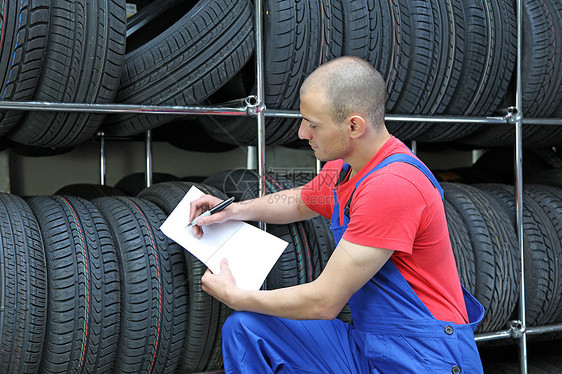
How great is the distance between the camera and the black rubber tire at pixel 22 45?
1.57 metres

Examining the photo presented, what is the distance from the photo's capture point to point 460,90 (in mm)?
2250

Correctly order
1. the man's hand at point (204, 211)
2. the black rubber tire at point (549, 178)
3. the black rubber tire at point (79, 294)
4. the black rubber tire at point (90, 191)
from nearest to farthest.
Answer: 1. the black rubber tire at point (79, 294)
2. the man's hand at point (204, 211)
3. the black rubber tire at point (90, 191)
4. the black rubber tire at point (549, 178)

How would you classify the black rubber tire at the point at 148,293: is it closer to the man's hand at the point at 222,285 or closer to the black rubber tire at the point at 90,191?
the man's hand at the point at 222,285

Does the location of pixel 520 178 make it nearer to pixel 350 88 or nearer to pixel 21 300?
pixel 350 88

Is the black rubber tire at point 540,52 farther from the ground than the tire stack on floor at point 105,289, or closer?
farther from the ground

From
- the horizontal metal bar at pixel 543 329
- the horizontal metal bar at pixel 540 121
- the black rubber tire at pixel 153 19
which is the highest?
the black rubber tire at pixel 153 19

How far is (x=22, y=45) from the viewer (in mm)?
1592

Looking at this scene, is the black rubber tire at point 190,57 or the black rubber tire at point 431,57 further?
the black rubber tire at point 431,57

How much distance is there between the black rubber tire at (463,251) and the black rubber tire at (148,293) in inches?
42.4

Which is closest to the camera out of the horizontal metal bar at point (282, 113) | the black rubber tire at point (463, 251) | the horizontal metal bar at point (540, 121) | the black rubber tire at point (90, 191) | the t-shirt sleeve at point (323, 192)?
the t-shirt sleeve at point (323, 192)

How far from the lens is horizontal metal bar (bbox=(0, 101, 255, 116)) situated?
1.65 m

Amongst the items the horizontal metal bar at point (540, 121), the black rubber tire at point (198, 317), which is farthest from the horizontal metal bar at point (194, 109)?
the black rubber tire at point (198, 317)

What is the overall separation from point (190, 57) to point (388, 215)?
930mm

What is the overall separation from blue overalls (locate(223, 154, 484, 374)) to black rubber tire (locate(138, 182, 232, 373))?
18 cm
